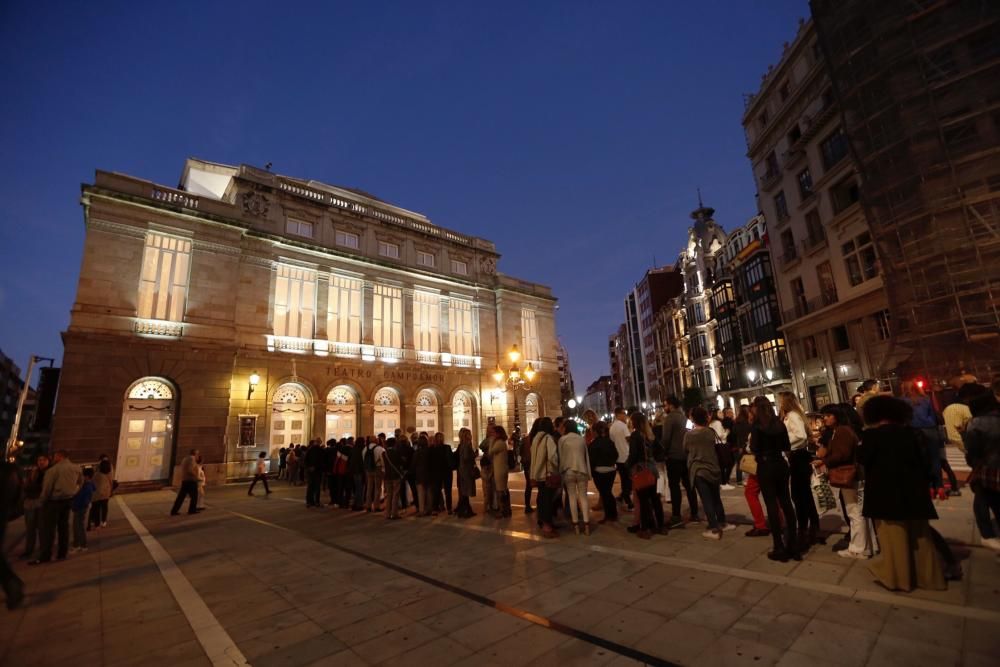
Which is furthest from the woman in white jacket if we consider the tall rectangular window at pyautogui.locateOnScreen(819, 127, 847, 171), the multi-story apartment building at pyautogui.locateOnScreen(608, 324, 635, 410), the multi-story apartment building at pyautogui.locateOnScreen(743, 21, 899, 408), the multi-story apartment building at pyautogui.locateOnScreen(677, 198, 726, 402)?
the multi-story apartment building at pyautogui.locateOnScreen(608, 324, 635, 410)

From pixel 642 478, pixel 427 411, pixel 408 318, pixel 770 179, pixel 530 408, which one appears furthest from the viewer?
pixel 530 408

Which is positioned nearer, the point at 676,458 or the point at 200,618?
the point at 200,618

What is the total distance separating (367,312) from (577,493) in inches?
768

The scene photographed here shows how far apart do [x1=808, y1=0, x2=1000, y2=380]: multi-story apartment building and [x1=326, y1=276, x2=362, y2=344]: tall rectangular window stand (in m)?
24.6

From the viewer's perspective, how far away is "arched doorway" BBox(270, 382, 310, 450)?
2055cm

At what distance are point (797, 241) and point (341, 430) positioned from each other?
28436mm

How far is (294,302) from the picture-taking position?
72.2 feet

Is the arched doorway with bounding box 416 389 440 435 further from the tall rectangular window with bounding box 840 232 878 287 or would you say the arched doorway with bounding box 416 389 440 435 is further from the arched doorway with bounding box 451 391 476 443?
the tall rectangular window with bounding box 840 232 878 287

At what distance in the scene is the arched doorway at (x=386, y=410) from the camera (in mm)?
23609

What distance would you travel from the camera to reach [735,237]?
126 ft

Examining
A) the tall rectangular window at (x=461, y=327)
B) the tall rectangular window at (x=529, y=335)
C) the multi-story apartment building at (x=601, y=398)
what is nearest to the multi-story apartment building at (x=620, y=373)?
the multi-story apartment building at (x=601, y=398)

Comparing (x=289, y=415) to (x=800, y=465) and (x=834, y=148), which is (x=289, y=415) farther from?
(x=834, y=148)

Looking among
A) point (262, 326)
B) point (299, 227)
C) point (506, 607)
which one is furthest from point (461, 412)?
point (506, 607)

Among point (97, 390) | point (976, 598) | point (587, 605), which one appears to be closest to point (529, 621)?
point (587, 605)
